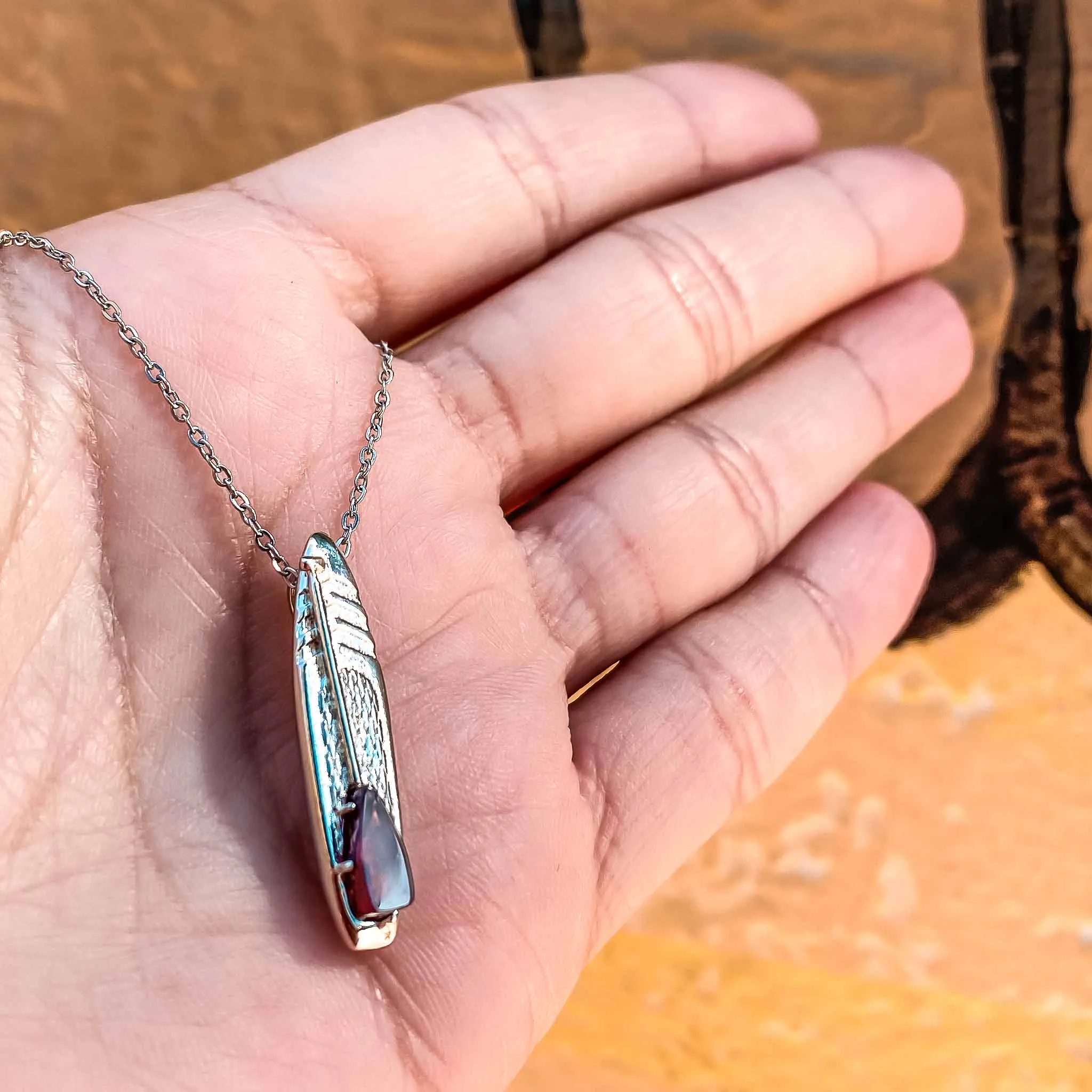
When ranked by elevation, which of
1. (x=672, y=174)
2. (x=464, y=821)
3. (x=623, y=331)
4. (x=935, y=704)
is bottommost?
(x=935, y=704)

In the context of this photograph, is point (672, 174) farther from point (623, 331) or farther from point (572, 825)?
point (572, 825)

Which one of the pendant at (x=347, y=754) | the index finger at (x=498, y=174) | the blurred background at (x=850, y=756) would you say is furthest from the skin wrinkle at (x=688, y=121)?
the pendant at (x=347, y=754)

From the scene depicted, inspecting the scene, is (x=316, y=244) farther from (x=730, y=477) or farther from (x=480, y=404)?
(x=730, y=477)

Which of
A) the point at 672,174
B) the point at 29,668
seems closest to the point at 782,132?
the point at 672,174

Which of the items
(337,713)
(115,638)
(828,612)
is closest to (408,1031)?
(337,713)

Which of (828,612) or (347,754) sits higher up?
(347,754)

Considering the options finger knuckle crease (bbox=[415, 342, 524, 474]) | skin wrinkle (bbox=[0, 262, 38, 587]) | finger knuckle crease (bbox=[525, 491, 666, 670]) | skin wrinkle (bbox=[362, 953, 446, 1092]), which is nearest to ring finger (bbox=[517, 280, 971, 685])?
finger knuckle crease (bbox=[525, 491, 666, 670])

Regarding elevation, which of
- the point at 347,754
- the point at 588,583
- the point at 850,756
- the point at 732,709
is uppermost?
the point at 347,754
